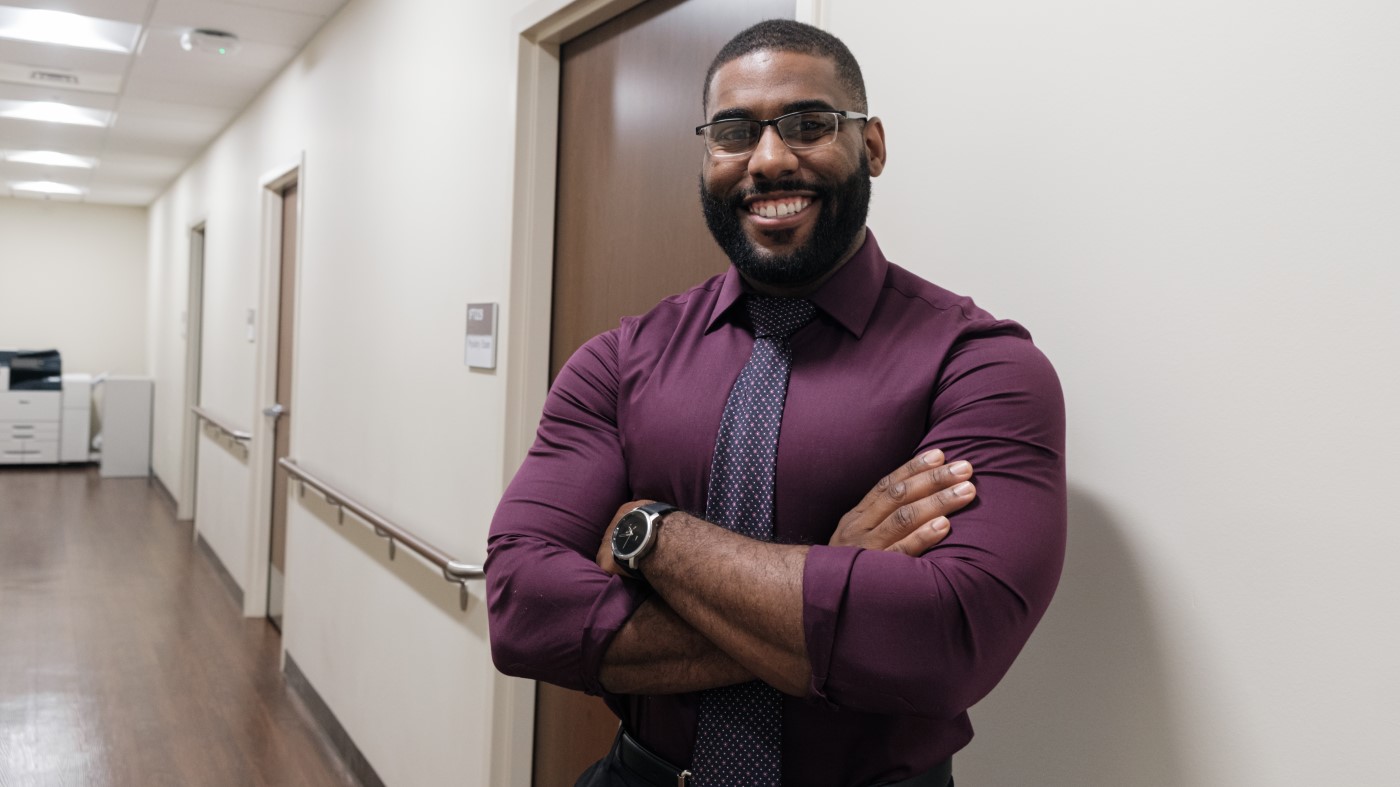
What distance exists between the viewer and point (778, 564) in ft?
3.15

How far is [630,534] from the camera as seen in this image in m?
1.05

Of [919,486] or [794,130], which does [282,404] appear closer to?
[794,130]

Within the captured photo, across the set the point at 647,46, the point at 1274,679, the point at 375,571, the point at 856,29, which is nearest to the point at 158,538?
the point at 375,571

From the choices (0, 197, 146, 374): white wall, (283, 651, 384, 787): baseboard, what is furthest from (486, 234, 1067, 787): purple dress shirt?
(0, 197, 146, 374): white wall

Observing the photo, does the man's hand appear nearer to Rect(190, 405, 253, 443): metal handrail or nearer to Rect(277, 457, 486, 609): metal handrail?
Rect(277, 457, 486, 609): metal handrail

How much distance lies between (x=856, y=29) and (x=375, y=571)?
2.39 metres

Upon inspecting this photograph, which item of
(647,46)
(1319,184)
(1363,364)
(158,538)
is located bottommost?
(158,538)

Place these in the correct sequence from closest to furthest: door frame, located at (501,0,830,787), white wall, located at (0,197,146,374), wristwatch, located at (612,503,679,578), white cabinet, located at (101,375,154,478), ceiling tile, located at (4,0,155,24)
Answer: wristwatch, located at (612,503,679,578) < door frame, located at (501,0,830,787) < ceiling tile, located at (4,0,155,24) < white cabinet, located at (101,375,154,478) < white wall, located at (0,197,146,374)

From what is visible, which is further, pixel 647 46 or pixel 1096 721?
pixel 647 46

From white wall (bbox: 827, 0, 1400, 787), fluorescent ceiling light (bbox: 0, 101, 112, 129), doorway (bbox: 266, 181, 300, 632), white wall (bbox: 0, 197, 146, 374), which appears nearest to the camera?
white wall (bbox: 827, 0, 1400, 787)

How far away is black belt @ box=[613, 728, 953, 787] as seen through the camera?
1046 millimetres

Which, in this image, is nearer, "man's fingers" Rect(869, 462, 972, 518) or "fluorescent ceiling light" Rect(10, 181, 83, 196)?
"man's fingers" Rect(869, 462, 972, 518)

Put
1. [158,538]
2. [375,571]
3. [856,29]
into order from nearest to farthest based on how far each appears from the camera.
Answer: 1. [856,29]
2. [375,571]
3. [158,538]

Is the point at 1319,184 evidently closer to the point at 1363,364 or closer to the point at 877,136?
the point at 1363,364
